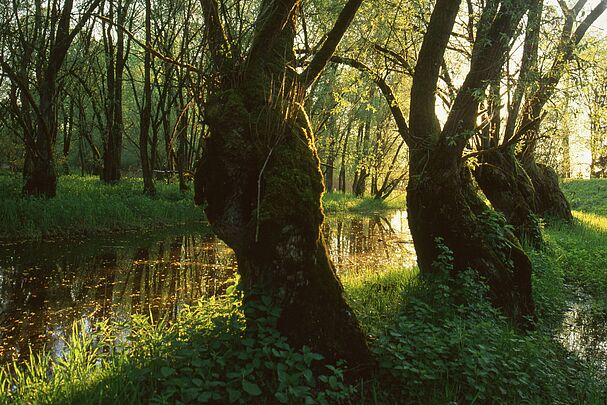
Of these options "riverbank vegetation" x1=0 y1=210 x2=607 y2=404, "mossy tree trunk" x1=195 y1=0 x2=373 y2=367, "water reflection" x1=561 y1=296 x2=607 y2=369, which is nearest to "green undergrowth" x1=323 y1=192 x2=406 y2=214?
"water reflection" x1=561 y1=296 x2=607 y2=369

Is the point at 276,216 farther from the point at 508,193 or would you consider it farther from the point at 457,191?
the point at 508,193

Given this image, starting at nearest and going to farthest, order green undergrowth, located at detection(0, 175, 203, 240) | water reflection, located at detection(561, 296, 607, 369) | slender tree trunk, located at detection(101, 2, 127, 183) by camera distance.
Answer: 1. water reflection, located at detection(561, 296, 607, 369)
2. green undergrowth, located at detection(0, 175, 203, 240)
3. slender tree trunk, located at detection(101, 2, 127, 183)

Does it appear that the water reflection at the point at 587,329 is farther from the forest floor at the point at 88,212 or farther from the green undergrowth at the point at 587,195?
the green undergrowth at the point at 587,195

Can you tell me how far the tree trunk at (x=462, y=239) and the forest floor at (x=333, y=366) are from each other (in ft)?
1.22

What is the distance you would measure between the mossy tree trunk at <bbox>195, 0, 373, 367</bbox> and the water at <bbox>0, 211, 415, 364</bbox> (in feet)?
9.53

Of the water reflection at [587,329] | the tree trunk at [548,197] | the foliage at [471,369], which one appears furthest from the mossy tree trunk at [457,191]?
the tree trunk at [548,197]

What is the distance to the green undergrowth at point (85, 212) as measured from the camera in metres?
11.6

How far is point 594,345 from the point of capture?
5.68 m

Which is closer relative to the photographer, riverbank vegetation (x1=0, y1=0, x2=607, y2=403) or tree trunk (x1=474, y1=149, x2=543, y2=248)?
riverbank vegetation (x1=0, y1=0, x2=607, y2=403)

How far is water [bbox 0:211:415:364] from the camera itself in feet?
19.9

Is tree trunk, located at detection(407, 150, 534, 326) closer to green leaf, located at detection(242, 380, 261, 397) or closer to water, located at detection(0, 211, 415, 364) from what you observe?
water, located at detection(0, 211, 415, 364)

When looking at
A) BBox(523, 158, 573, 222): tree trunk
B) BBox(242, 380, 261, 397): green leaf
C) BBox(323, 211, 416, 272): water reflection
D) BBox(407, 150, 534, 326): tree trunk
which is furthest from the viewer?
BBox(523, 158, 573, 222): tree trunk

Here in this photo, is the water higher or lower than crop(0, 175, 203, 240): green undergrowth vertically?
lower

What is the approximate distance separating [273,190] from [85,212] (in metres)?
11.2
